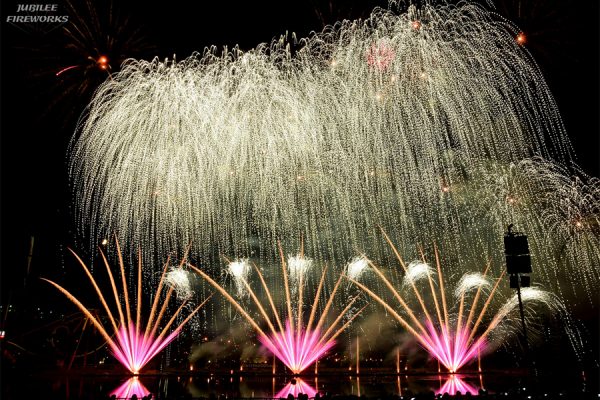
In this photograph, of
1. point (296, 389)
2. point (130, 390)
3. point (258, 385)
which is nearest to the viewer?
point (130, 390)

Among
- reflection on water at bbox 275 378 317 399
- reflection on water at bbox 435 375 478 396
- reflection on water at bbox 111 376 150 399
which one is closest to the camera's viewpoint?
reflection on water at bbox 111 376 150 399

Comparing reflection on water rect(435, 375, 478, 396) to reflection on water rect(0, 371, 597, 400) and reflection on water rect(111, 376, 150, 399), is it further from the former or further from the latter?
reflection on water rect(111, 376, 150, 399)

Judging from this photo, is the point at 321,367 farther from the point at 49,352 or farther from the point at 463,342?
the point at 49,352

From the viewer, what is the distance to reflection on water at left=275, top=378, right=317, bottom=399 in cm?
2035

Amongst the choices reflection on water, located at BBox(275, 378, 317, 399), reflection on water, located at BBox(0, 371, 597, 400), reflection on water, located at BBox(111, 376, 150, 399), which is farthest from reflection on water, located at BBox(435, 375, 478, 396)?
reflection on water, located at BBox(111, 376, 150, 399)

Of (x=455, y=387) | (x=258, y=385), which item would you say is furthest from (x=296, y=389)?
(x=455, y=387)

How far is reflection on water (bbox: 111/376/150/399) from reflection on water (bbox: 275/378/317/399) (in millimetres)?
5733

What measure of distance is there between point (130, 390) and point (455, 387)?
47.6ft

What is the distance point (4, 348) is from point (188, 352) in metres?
15.3

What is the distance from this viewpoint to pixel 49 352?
2816cm

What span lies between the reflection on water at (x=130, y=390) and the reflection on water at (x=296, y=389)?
5.73 m

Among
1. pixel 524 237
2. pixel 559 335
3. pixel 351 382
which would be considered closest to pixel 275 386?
pixel 351 382

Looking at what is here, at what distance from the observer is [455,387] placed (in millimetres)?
22203

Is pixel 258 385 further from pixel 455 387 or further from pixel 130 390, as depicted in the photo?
pixel 455 387
